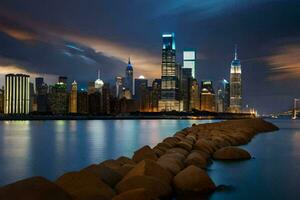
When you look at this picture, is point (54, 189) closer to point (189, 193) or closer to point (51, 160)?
point (189, 193)

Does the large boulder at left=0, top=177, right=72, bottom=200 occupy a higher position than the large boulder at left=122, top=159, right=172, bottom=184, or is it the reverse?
the large boulder at left=0, top=177, right=72, bottom=200

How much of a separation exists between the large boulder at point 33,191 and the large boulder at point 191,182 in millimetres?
6776

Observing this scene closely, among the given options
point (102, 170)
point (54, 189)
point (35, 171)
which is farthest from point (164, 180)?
point (35, 171)

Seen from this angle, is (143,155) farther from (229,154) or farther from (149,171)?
(229,154)

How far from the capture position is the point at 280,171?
25828 millimetres

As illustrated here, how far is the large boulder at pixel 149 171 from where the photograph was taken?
575 inches

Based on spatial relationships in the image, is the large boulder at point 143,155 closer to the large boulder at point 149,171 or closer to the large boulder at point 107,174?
the large boulder at point 149,171

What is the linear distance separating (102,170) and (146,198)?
462 centimetres

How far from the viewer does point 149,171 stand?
48.6 ft

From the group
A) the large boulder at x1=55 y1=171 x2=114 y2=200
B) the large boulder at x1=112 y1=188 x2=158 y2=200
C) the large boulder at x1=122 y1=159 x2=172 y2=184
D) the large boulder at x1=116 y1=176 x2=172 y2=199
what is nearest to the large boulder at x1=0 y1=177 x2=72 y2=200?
the large boulder at x1=112 y1=188 x2=158 y2=200

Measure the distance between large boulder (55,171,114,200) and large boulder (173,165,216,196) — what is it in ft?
13.3

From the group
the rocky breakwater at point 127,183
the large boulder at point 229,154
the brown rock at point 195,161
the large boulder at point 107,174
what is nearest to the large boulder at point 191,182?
the rocky breakwater at point 127,183

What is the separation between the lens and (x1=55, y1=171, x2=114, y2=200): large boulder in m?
11.5

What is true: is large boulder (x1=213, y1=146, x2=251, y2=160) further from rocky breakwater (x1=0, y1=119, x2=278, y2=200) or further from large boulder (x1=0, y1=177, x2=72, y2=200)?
large boulder (x1=0, y1=177, x2=72, y2=200)
